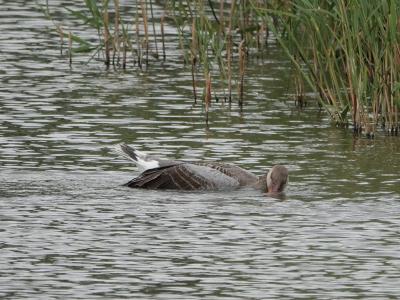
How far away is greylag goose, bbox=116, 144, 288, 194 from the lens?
42.0 ft

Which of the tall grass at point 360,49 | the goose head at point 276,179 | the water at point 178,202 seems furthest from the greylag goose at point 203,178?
the tall grass at point 360,49

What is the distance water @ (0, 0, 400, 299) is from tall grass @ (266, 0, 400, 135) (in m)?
0.28

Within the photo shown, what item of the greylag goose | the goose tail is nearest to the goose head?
the greylag goose

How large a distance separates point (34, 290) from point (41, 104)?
26.1 ft

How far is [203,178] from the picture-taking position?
1287 cm

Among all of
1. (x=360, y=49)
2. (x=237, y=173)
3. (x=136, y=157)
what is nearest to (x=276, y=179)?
(x=237, y=173)

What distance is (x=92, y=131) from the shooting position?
1570cm

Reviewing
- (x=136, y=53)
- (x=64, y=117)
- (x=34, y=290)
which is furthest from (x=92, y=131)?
(x=34, y=290)

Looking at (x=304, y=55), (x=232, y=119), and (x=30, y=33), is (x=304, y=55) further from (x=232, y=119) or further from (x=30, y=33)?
(x=30, y=33)

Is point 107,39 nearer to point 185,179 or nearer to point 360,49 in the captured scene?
point 360,49

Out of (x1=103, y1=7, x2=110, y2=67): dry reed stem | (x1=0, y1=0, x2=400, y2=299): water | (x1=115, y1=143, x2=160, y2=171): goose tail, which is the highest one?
(x1=103, y1=7, x2=110, y2=67): dry reed stem

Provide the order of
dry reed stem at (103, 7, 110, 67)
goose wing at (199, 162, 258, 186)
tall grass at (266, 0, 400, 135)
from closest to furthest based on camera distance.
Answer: goose wing at (199, 162, 258, 186) → tall grass at (266, 0, 400, 135) → dry reed stem at (103, 7, 110, 67)

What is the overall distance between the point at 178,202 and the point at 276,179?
86 centimetres

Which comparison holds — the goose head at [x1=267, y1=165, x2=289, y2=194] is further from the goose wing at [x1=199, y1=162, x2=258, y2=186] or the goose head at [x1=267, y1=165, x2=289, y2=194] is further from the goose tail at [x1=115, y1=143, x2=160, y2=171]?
the goose tail at [x1=115, y1=143, x2=160, y2=171]
